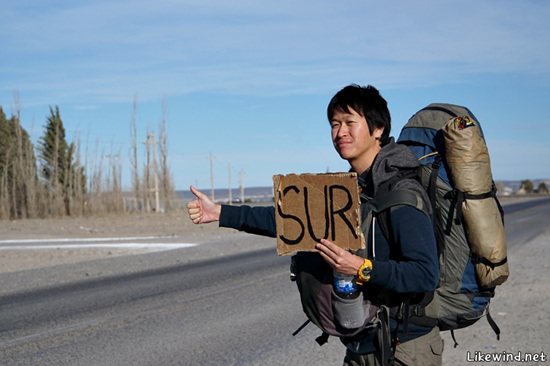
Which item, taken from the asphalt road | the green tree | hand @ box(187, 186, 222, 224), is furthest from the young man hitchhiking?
the green tree

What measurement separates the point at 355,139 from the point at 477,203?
1.83 feet

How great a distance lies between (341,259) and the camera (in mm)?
2619

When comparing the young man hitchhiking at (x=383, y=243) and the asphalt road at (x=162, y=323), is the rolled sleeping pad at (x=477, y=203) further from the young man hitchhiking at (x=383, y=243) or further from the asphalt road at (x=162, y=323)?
the asphalt road at (x=162, y=323)

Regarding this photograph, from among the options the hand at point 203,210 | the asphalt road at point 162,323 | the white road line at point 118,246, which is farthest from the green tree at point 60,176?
the hand at point 203,210

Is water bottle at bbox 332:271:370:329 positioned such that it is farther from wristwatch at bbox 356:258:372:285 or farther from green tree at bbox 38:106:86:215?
green tree at bbox 38:106:86:215

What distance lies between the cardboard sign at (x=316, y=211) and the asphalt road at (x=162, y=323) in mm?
3483

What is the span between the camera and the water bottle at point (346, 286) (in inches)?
106

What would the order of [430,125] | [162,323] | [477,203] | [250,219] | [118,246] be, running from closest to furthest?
1. [477,203]
2. [430,125]
3. [250,219]
4. [162,323]
5. [118,246]

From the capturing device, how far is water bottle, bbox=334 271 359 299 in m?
2.70

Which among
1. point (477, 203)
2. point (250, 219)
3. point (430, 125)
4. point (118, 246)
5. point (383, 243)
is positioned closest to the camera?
point (383, 243)

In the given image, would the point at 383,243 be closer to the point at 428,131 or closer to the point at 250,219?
the point at 428,131

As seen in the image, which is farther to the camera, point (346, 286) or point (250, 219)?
point (250, 219)

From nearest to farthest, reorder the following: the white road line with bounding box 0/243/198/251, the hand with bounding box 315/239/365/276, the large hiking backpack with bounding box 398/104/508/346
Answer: the hand with bounding box 315/239/365/276 → the large hiking backpack with bounding box 398/104/508/346 → the white road line with bounding box 0/243/198/251

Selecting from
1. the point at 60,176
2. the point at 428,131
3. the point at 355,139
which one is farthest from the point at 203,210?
the point at 60,176
